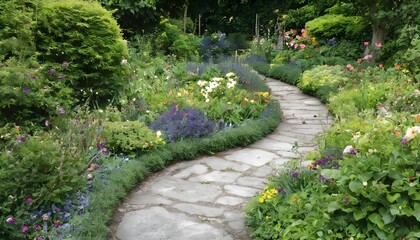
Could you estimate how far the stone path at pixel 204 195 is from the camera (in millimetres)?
3459

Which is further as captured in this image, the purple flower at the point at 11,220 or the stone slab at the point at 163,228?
the stone slab at the point at 163,228

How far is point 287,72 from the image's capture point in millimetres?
10391

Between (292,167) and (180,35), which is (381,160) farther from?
(180,35)

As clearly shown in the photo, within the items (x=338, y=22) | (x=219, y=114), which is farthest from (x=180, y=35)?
(x=219, y=114)

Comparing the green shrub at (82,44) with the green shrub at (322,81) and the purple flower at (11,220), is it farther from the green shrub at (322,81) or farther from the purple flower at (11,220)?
the green shrub at (322,81)

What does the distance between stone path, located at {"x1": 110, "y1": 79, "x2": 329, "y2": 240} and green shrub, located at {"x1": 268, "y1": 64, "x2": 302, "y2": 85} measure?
13.2ft

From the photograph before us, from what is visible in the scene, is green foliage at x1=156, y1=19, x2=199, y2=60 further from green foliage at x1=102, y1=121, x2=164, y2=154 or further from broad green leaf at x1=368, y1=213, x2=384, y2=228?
broad green leaf at x1=368, y1=213, x2=384, y2=228

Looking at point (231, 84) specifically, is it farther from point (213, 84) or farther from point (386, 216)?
point (386, 216)

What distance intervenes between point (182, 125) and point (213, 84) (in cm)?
158

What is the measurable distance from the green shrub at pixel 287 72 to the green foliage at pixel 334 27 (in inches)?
82.8

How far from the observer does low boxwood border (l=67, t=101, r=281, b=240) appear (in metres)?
3.24

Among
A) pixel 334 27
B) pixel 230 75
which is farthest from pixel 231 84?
pixel 334 27

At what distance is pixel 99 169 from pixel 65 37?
7.24 ft

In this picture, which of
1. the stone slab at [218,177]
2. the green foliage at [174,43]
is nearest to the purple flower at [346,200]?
the stone slab at [218,177]
